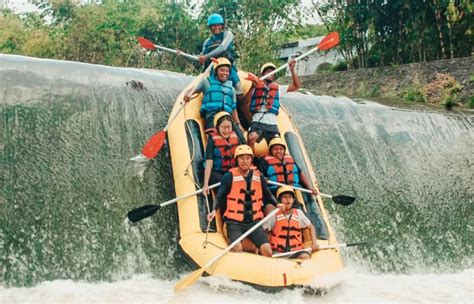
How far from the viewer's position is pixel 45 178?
222 inches

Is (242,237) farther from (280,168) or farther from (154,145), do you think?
(154,145)

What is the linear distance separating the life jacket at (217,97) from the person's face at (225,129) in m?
0.38

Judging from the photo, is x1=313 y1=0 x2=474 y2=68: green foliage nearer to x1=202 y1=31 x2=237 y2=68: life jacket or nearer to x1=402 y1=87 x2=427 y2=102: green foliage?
x1=402 y1=87 x2=427 y2=102: green foliage

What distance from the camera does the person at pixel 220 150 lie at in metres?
5.67

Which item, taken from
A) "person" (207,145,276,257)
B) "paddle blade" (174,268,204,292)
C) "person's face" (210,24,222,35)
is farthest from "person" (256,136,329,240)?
"person's face" (210,24,222,35)

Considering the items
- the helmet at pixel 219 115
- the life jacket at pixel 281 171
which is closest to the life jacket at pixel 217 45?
the helmet at pixel 219 115

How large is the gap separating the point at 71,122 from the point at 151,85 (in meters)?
1.24

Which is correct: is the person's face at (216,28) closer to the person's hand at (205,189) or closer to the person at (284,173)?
the person at (284,173)

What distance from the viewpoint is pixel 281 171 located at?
5.81 metres

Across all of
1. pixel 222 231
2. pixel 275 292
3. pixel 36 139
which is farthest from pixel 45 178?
pixel 275 292

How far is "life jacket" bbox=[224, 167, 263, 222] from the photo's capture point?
209 inches

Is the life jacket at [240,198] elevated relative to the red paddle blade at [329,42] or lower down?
lower down

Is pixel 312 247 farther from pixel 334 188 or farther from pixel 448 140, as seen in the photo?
pixel 448 140

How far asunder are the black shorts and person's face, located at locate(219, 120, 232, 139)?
895 mm
